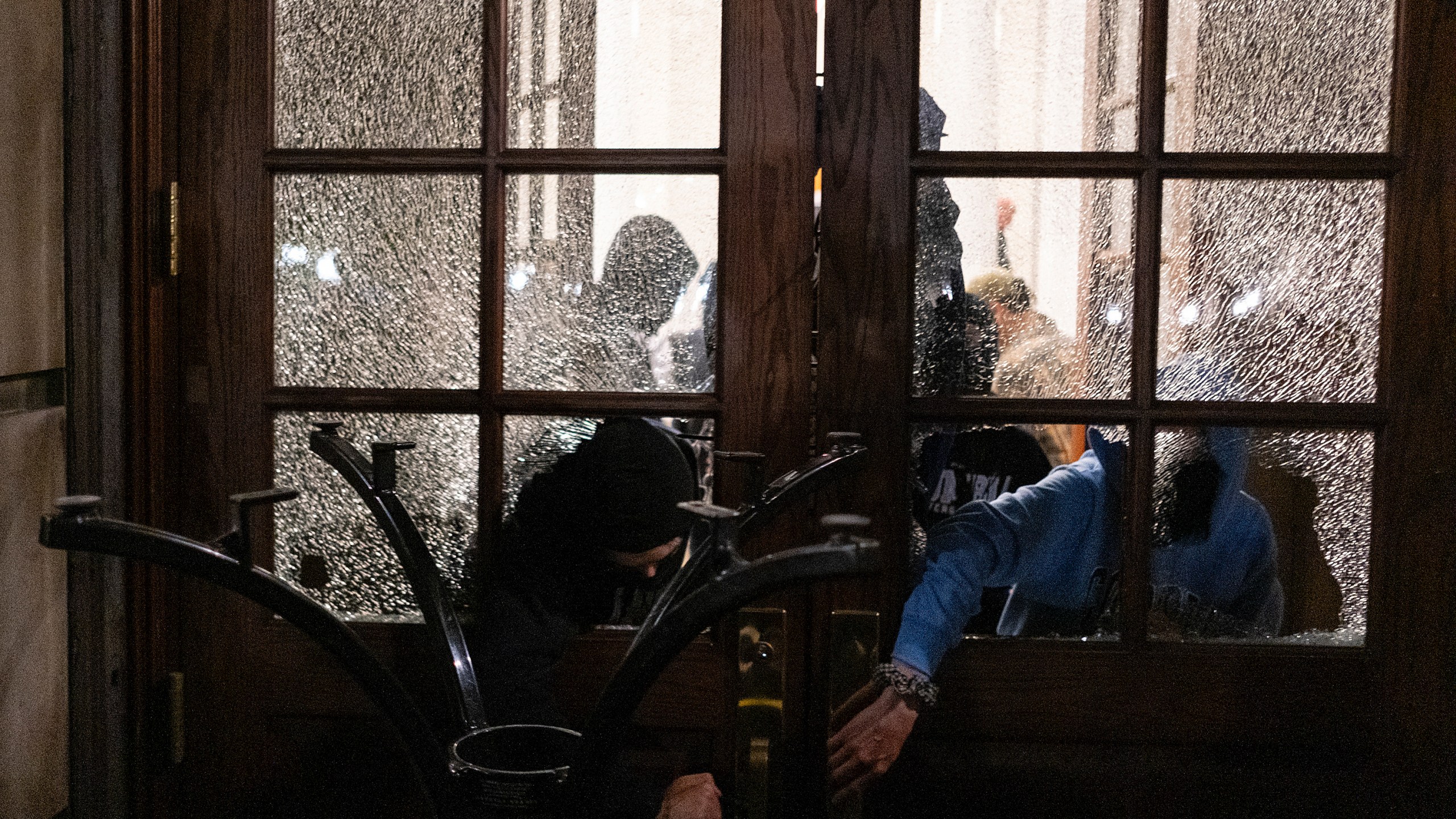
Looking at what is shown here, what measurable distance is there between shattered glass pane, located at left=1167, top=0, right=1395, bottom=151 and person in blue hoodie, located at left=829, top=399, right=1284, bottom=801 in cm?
44

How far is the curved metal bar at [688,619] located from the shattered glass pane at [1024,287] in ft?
1.98

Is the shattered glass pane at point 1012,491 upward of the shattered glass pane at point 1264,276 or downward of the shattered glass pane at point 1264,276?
downward

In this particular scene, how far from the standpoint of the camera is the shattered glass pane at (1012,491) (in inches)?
57.3

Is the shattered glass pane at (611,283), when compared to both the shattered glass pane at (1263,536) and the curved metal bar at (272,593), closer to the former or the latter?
the curved metal bar at (272,593)

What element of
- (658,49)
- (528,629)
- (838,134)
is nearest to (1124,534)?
(838,134)

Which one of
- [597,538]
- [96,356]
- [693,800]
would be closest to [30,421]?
[96,356]

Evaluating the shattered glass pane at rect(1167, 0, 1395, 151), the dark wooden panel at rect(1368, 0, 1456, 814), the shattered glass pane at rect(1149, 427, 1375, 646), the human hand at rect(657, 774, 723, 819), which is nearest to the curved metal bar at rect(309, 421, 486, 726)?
the human hand at rect(657, 774, 723, 819)

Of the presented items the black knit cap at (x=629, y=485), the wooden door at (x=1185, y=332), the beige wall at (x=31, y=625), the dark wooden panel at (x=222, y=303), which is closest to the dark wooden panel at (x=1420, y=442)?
the wooden door at (x=1185, y=332)

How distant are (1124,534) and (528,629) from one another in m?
0.85

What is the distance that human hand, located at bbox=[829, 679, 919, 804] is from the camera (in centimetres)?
142

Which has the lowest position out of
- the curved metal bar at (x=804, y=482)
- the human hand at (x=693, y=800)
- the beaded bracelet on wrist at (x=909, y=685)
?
the human hand at (x=693, y=800)

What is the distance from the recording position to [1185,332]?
1.45 m

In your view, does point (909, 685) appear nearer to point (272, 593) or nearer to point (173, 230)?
point (272, 593)

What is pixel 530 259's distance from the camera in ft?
4.87
